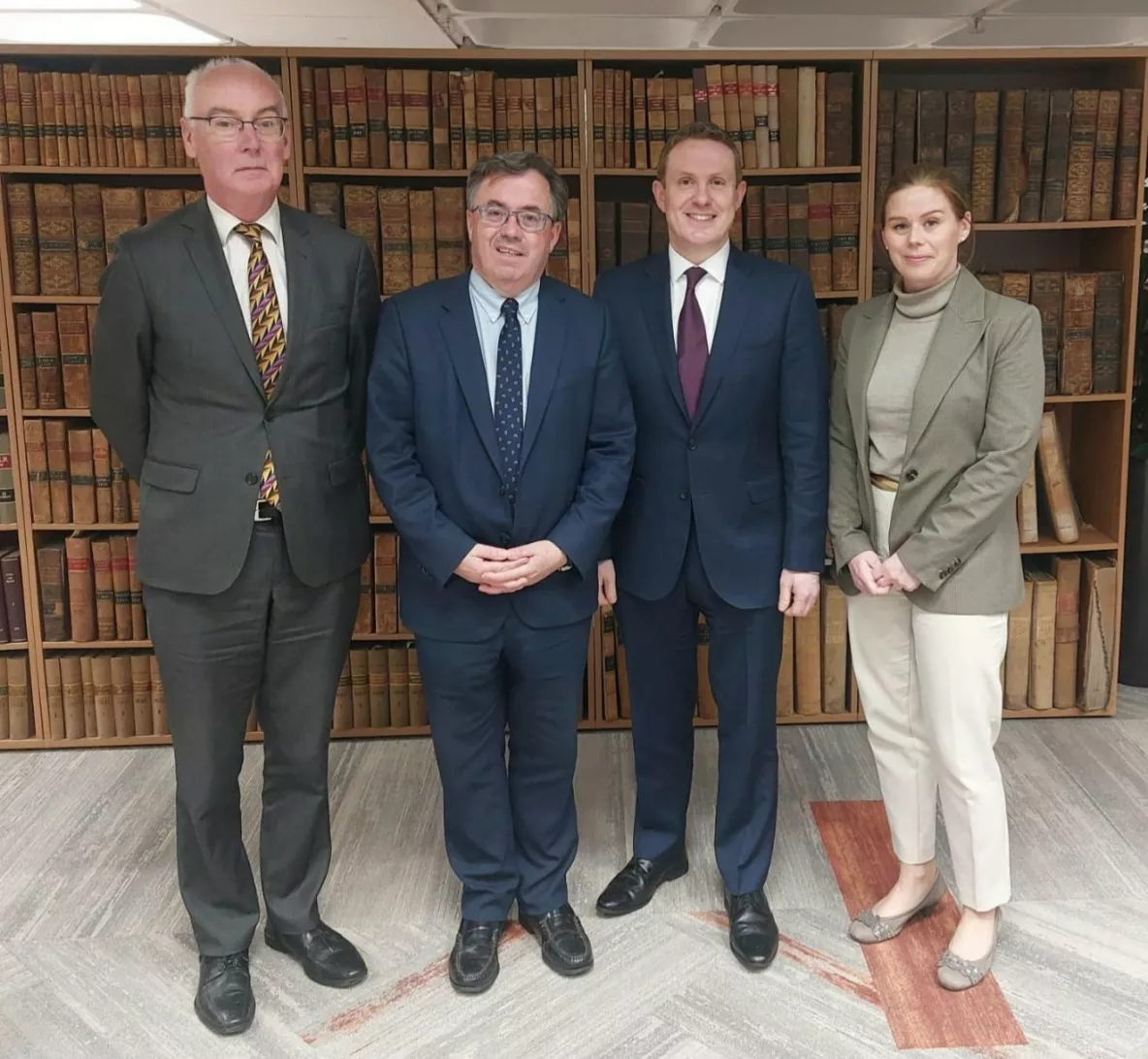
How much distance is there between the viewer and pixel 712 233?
2260 millimetres

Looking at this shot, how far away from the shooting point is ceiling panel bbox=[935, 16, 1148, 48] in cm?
250

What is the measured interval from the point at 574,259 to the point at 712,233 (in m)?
1.15

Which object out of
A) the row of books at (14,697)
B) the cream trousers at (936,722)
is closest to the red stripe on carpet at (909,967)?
the cream trousers at (936,722)

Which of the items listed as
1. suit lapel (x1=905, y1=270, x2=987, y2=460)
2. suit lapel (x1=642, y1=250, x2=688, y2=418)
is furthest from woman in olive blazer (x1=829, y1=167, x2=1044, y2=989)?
suit lapel (x1=642, y1=250, x2=688, y2=418)

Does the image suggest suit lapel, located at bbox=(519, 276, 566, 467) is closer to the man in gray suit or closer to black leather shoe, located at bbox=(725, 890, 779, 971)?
the man in gray suit

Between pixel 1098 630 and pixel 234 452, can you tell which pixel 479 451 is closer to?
pixel 234 452

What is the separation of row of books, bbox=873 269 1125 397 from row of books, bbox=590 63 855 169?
1.49 feet

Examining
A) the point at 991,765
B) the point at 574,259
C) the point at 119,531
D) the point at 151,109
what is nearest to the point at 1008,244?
the point at 574,259

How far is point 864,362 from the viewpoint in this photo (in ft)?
7.54

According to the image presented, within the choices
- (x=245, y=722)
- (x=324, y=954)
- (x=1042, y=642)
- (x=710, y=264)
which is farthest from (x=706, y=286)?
(x=1042, y=642)

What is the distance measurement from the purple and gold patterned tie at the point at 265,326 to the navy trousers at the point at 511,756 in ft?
1.45

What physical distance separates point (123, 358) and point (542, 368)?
0.77 meters

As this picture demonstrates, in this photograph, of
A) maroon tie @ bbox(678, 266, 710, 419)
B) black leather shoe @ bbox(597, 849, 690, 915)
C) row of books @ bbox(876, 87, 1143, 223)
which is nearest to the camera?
maroon tie @ bbox(678, 266, 710, 419)

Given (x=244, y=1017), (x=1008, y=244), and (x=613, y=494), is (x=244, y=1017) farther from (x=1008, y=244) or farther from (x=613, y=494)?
(x=1008, y=244)
